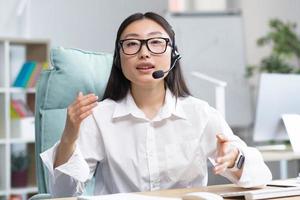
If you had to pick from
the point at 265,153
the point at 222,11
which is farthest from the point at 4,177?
the point at 222,11

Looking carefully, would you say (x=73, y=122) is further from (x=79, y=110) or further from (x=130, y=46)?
(x=130, y=46)

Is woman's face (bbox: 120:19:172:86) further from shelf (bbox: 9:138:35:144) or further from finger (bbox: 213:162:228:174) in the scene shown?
shelf (bbox: 9:138:35:144)

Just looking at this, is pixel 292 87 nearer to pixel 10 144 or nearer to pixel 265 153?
pixel 265 153

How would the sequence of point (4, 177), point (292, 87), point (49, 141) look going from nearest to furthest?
point (49, 141) → point (292, 87) → point (4, 177)

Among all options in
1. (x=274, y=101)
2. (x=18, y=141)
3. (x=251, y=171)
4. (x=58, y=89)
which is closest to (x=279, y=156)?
(x=274, y=101)

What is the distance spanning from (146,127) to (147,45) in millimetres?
240

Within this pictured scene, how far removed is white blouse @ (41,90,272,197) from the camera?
1.61 metres

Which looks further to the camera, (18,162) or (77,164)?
(18,162)

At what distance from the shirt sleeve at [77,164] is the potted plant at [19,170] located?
2195 mm

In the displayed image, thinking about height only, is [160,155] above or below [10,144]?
above

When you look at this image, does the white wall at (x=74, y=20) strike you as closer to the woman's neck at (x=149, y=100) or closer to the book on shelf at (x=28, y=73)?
the book on shelf at (x=28, y=73)

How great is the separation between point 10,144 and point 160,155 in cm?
239

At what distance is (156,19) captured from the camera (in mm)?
1630

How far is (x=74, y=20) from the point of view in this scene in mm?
4289
